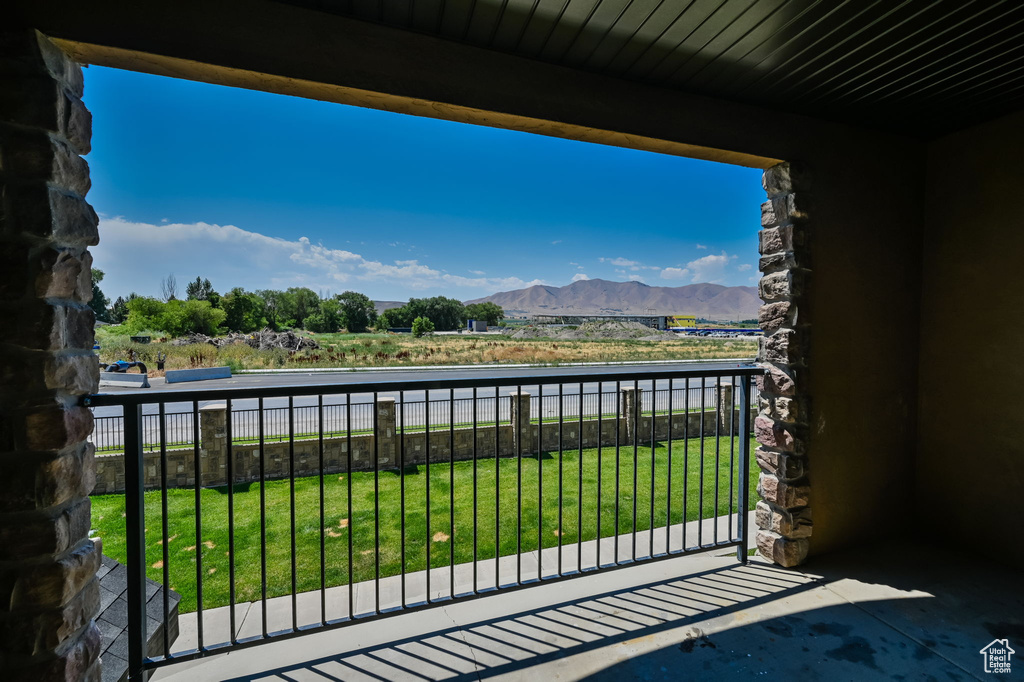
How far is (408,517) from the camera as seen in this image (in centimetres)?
518

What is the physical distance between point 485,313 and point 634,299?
1968 centimetres

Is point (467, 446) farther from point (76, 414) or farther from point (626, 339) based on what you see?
point (76, 414)

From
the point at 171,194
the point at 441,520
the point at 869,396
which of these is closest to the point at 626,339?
the point at 441,520

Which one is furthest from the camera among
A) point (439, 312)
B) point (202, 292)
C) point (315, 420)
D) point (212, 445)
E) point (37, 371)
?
point (439, 312)

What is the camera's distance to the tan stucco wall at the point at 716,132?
56.2 inches

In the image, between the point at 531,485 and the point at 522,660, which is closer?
the point at 522,660

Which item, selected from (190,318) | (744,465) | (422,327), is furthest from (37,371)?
(422,327)

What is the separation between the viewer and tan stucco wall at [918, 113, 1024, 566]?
232 cm

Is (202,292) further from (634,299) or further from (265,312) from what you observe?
(634,299)

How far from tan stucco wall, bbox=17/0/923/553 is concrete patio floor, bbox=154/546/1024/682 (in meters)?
0.46

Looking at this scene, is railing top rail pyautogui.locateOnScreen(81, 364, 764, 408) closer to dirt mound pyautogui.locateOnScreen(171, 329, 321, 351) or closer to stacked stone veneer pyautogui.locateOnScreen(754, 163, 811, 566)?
stacked stone veneer pyautogui.locateOnScreen(754, 163, 811, 566)

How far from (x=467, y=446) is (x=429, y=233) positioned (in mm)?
36165

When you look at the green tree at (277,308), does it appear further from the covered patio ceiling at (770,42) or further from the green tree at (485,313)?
the green tree at (485,313)

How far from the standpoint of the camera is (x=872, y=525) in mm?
2600
